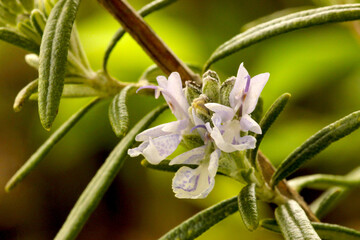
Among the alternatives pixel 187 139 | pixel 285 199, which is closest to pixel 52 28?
pixel 187 139

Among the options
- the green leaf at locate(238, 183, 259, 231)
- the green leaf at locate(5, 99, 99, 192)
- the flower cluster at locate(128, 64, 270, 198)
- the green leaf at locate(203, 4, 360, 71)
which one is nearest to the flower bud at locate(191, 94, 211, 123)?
the flower cluster at locate(128, 64, 270, 198)

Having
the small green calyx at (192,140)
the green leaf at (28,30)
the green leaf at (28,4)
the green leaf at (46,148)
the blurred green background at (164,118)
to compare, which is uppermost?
the green leaf at (28,4)

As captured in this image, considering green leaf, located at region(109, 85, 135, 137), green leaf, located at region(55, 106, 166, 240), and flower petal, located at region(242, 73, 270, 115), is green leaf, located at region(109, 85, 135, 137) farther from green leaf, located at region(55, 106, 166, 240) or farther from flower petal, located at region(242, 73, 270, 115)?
flower petal, located at region(242, 73, 270, 115)

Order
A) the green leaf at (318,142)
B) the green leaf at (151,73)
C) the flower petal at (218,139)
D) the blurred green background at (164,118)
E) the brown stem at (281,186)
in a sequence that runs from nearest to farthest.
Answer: the flower petal at (218,139) → the green leaf at (318,142) → the brown stem at (281,186) → the green leaf at (151,73) → the blurred green background at (164,118)

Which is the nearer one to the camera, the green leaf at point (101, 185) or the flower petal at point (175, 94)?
the flower petal at point (175, 94)

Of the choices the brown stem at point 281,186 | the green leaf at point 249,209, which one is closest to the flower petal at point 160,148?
the green leaf at point 249,209

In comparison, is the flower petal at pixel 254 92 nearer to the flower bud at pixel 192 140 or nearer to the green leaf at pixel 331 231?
the flower bud at pixel 192 140
